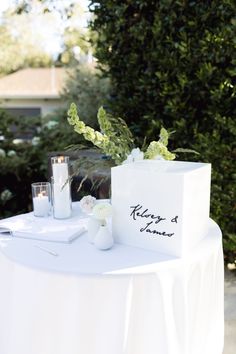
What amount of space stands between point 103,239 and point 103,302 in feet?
0.89

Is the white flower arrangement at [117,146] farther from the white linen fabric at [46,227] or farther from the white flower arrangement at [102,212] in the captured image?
the white linen fabric at [46,227]

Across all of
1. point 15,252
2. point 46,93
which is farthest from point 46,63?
point 15,252

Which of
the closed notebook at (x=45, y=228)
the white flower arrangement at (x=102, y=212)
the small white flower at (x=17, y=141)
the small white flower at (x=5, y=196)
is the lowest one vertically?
the small white flower at (x=5, y=196)

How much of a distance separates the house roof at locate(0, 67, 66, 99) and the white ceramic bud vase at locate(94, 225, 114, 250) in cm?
1138

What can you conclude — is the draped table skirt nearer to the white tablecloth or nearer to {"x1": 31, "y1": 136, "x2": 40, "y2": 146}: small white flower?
the white tablecloth

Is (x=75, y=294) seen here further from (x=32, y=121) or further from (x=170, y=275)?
(x=32, y=121)

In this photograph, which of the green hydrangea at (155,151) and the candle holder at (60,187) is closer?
the green hydrangea at (155,151)

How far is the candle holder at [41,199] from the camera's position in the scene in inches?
74.0

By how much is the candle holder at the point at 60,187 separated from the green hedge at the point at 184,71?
3.80 ft

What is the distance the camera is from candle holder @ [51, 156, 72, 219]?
1790mm

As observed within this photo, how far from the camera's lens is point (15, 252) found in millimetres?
1448

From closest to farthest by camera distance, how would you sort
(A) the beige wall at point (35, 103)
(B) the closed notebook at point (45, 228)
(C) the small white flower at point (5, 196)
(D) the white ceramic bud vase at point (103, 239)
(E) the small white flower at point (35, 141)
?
(D) the white ceramic bud vase at point (103, 239), (B) the closed notebook at point (45, 228), (C) the small white flower at point (5, 196), (E) the small white flower at point (35, 141), (A) the beige wall at point (35, 103)

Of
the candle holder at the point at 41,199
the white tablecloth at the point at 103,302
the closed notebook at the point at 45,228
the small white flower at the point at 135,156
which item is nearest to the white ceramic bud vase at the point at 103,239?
the white tablecloth at the point at 103,302

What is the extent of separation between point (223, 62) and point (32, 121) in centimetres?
311
